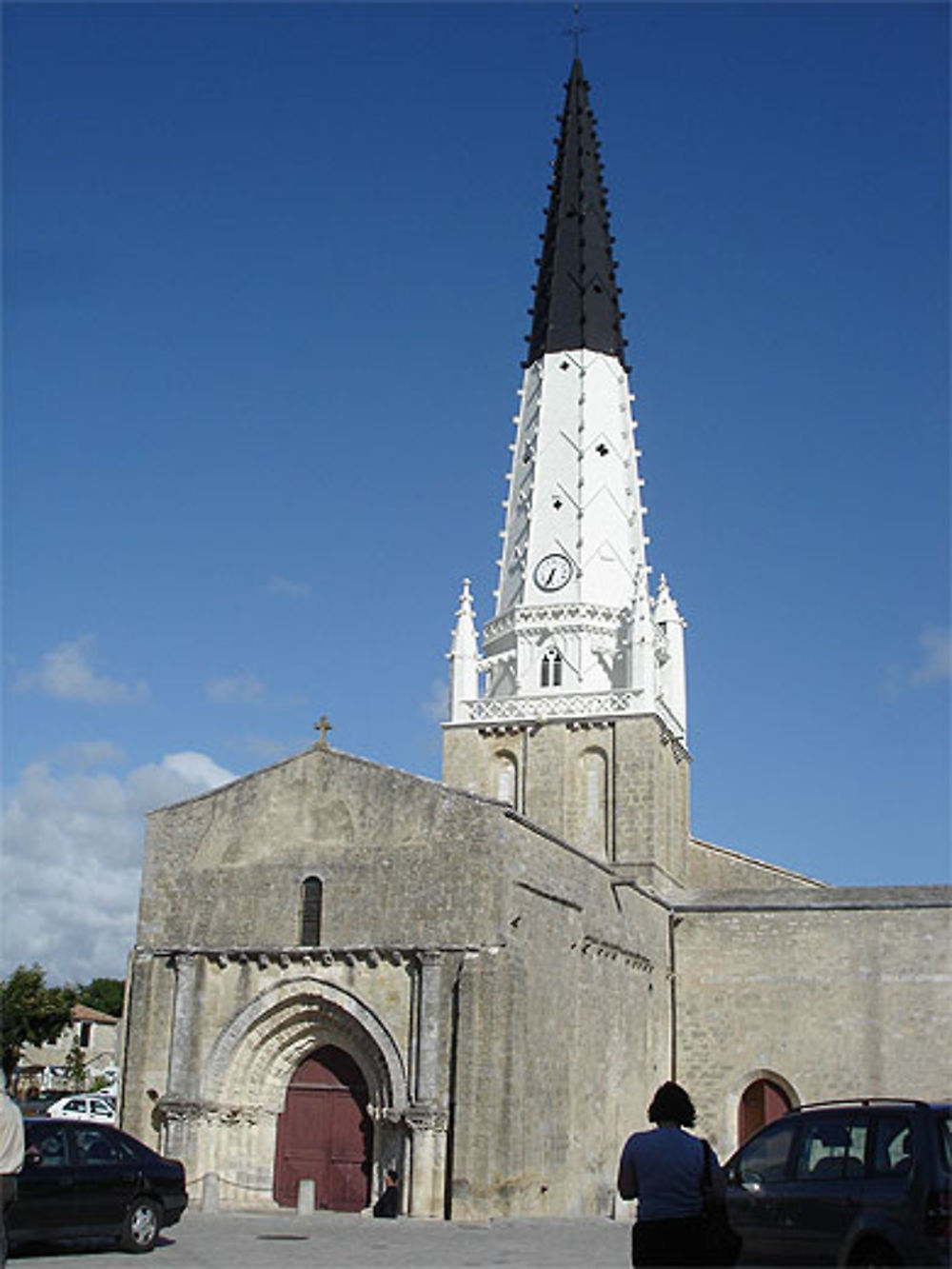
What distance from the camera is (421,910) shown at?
25.4 meters

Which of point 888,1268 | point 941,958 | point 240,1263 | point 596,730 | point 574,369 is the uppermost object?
point 574,369

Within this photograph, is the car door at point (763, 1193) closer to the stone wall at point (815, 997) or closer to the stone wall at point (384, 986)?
the stone wall at point (384, 986)

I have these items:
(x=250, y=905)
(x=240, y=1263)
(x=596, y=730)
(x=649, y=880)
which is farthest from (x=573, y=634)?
(x=240, y=1263)

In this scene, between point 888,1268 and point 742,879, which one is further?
point 742,879

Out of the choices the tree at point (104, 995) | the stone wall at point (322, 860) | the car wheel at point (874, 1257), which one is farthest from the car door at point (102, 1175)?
the tree at point (104, 995)

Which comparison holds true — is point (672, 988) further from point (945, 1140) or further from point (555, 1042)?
point (945, 1140)

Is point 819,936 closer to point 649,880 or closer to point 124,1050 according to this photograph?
point 649,880

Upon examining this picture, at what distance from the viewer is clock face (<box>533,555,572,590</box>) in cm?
4059

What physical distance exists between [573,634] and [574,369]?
321 inches

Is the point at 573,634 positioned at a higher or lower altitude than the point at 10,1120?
higher

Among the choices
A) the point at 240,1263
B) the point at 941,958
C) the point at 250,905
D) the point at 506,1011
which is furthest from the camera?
the point at 941,958

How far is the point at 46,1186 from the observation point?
1580 centimetres

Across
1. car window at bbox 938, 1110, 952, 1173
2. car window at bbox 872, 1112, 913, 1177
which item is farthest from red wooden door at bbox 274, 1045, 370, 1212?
car window at bbox 938, 1110, 952, 1173

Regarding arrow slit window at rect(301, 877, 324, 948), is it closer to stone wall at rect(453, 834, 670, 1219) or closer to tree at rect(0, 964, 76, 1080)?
stone wall at rect(453, 834, 670, 1219)
